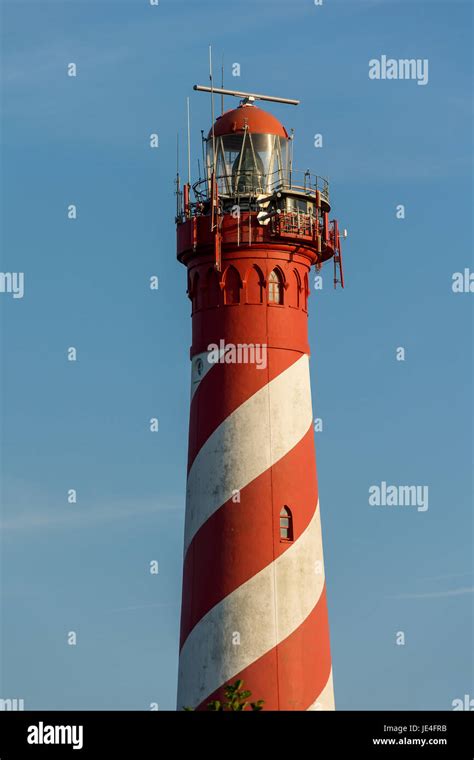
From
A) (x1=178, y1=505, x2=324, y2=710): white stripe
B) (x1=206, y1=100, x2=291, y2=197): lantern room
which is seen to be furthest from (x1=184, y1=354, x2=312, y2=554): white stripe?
(x1=206, y1=100, x2=291, y2=197): lantern room

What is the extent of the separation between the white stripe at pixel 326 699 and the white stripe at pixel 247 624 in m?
2.06

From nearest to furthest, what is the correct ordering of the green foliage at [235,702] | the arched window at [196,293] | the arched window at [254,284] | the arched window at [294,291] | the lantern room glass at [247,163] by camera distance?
the green foliage at [235,702] → the arched window at [254,284] → the arched window at [294,291] → the arched window at [196,293] → the lantern room glass at [247,163]

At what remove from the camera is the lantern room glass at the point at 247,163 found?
57594 millimetres

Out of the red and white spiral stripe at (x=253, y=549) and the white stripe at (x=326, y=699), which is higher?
the red and white spiral stripe at (x=253, y=549)

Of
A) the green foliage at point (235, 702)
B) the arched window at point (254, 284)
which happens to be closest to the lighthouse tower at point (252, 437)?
the arched window at point (254, 284)

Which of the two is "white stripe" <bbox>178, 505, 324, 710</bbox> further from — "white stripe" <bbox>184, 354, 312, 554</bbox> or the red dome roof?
the red dome roof

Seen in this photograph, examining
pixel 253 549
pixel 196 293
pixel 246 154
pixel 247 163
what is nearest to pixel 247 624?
pixel 253 549

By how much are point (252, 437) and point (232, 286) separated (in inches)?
168

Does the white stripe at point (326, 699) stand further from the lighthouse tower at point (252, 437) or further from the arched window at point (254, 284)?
the arched window at point (254, 284)

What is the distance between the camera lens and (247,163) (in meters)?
57.8

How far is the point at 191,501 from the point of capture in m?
56.7

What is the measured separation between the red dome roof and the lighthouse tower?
5 cm

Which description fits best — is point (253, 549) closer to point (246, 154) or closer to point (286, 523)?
point (286, 523)
